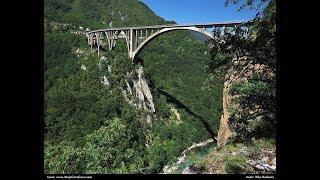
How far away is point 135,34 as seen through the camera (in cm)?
3550

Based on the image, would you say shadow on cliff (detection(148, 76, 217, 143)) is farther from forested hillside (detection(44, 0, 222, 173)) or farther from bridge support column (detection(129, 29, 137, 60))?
Answer: bridge support column (detection(129, 29, 137, 60))

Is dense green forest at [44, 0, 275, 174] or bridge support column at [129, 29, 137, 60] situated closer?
dense green forest at [44, 0, 275, 174]

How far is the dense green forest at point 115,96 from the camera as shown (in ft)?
55.3

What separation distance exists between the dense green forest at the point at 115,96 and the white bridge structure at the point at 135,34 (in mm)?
1287

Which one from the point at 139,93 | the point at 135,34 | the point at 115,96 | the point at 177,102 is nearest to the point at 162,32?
the point at 135,34

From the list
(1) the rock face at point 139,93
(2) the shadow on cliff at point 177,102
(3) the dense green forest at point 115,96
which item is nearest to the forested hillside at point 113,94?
(3) the dense green forest at point 115,96

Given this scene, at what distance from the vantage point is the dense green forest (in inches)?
664

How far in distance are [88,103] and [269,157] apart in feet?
88.3

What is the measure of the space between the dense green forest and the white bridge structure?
1287 millimetres

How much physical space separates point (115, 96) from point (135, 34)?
5.62 meters

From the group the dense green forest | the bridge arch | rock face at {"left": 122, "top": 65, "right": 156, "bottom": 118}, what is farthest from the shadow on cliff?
the bridge arch
